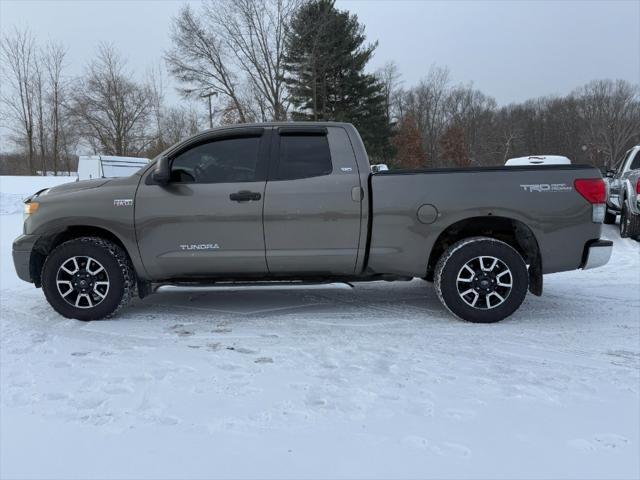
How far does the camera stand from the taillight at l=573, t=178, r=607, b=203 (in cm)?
428

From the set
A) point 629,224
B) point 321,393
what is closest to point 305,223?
point 321,393

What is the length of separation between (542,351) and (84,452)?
320 cm

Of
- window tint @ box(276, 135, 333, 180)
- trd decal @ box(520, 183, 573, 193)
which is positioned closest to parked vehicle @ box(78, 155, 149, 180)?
→ window tint @ box(276, 135, 333, 180)

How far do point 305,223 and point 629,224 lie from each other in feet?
25.2

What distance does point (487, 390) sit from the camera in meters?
3.05

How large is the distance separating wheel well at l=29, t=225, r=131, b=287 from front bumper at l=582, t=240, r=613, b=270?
4305mm

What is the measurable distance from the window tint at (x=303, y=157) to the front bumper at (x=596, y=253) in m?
2.46

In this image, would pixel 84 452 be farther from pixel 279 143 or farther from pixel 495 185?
pixel 495 185

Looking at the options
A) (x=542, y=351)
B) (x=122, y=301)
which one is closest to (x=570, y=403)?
(x=542, y=351)

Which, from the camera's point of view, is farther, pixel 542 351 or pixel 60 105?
pixel 60 105

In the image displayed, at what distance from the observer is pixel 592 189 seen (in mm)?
4289

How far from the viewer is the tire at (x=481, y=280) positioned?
4.37 metres

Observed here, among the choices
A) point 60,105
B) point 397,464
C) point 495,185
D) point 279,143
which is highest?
point 60,105

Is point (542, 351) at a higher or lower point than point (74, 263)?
lower
